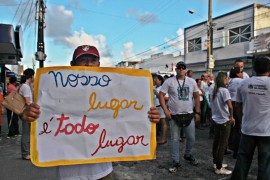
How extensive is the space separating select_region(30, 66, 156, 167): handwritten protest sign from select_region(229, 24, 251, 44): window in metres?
25.1

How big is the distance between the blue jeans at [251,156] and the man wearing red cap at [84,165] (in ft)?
6.59

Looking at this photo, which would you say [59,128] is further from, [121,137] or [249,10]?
[249,10]

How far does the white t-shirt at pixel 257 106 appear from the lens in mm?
3805

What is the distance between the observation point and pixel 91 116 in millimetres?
2346

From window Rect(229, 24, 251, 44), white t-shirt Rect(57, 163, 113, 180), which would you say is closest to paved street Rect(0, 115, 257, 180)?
white t-shirt Rect(57, 163, 113, 180)

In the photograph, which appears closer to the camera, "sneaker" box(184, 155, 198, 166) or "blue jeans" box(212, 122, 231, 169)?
"blue jeans" box(212, 122, 231, 169)

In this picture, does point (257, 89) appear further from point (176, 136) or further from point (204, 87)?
point (204, 87)

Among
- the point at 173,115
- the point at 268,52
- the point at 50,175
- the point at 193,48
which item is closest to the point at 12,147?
the point at 50,175

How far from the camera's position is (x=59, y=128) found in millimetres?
2268

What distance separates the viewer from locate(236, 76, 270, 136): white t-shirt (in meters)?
3.80

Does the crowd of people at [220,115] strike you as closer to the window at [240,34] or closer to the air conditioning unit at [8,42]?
the air conditioning unit at [8,42]

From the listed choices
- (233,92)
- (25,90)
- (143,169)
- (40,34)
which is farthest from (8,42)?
(233,92)

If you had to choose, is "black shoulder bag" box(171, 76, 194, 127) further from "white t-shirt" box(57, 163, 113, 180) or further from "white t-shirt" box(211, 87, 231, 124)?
"white t-shirt" box(57, 163, 113, 180)

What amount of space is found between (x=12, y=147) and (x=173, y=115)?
442 centimetres
